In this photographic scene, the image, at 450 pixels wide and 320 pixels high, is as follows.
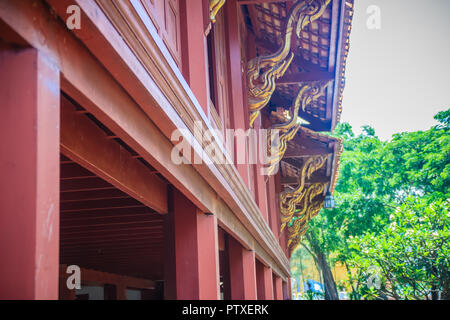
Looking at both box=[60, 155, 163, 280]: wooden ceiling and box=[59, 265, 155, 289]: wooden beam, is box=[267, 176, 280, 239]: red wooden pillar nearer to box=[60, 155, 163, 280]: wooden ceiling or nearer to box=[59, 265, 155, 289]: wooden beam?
box=[60, 155, 163, 280]: wooden ceiling

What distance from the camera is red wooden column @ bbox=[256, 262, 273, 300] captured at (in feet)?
27.0

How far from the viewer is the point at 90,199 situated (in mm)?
4664

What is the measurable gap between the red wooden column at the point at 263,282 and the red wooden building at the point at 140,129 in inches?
1.0

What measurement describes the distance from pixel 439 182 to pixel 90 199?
2025 cm

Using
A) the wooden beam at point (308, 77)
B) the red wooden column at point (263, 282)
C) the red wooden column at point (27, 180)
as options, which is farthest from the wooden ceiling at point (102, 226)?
the wooden beam at point (308, 77)

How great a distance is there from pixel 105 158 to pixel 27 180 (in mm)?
1542

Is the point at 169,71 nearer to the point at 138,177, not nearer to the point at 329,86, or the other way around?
the point at 138,177

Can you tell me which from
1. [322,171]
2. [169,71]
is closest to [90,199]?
[169,71]

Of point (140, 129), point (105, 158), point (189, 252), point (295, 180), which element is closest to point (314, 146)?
point (295, 180)

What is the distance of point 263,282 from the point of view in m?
8.48

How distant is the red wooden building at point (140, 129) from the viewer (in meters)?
1.37

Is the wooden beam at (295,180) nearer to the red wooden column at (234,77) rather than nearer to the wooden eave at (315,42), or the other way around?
the wooden eave at (315,42)

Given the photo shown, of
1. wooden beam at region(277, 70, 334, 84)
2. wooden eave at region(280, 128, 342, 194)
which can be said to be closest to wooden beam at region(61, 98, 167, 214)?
wooden beam at region(277, 70, 334, 84)

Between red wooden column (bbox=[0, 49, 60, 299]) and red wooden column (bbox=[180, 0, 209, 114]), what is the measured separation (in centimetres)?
236
